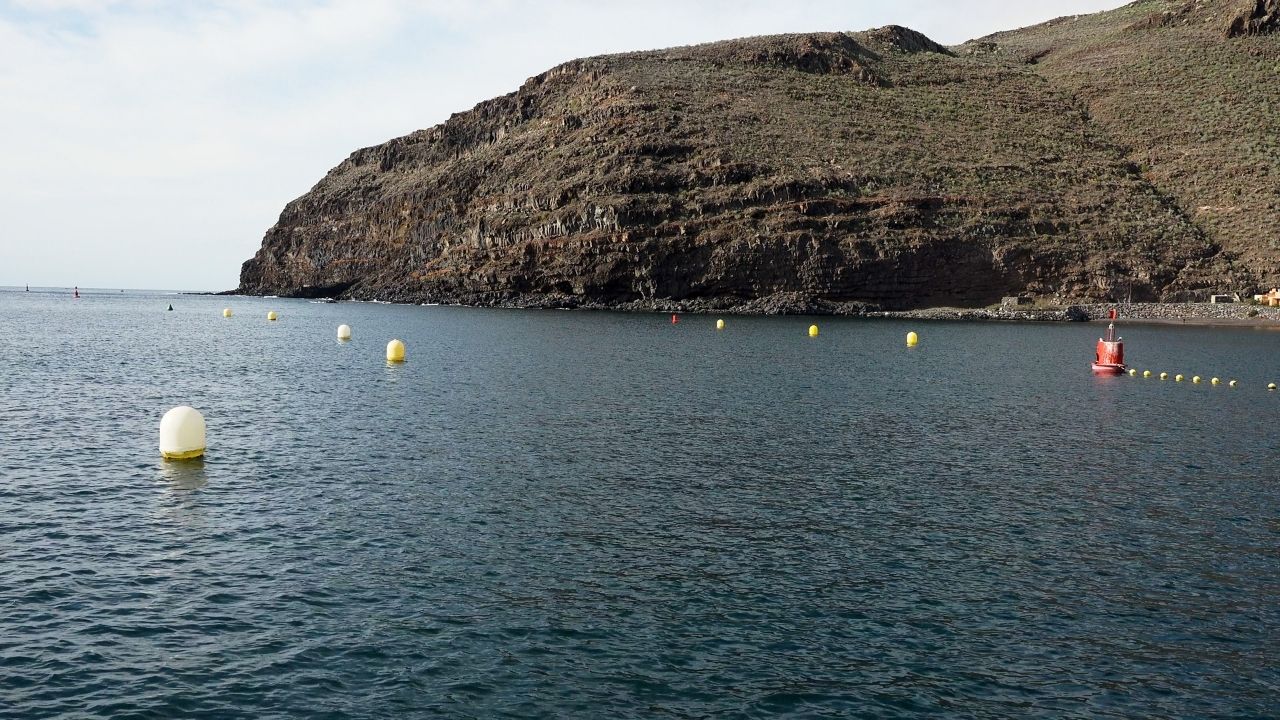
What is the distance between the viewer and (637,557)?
15.9 metres

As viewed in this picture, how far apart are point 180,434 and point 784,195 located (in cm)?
9359

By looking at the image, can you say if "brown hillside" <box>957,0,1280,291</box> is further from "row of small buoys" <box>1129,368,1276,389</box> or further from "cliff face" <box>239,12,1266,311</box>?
"row of small buoys" <box>1129,368,1276,389</box>

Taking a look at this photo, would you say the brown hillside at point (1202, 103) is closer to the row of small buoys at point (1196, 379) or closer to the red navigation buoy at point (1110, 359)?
the row of small buoys at point (1196, 379)

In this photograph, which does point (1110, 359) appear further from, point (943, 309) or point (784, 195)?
point (784, 195)

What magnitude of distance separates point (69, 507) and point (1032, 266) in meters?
101

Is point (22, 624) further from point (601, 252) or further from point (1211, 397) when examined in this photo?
point (601, 252)

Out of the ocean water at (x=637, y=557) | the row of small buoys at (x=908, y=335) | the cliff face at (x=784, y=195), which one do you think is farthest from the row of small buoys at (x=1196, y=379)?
the cliff face at (x=784, y=195)

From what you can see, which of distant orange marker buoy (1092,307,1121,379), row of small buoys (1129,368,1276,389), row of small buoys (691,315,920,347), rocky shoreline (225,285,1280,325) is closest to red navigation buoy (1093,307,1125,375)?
distant orange marker buoy (1092,307,1121,379)

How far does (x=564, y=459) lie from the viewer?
23.7 m

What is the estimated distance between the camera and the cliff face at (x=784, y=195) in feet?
340

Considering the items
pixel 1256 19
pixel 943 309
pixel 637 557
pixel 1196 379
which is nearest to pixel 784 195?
pixel 943 309

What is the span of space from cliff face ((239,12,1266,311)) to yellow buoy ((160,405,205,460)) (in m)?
83.2

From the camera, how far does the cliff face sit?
10369 cm

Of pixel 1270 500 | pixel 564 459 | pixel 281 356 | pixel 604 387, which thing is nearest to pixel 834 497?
pixel 564 459
